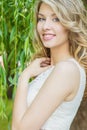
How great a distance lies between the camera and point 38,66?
2.03 meters

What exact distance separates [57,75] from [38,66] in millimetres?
298

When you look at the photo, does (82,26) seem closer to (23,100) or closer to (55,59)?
(55,59)

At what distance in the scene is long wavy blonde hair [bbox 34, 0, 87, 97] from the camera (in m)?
1.79

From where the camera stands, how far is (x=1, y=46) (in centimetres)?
259

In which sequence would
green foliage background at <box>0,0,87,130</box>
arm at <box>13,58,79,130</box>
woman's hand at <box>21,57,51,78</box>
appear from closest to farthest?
arm at <box>13,58,79,130</box> → woman's hand at <box>21,57,51,78</box> → green foliage background at <box>0,0,87,130</box>

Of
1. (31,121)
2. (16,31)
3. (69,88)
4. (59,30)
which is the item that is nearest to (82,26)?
(59,30)

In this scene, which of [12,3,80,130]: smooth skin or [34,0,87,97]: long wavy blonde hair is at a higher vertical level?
[34,0,87,97]: long wavy blonde hair

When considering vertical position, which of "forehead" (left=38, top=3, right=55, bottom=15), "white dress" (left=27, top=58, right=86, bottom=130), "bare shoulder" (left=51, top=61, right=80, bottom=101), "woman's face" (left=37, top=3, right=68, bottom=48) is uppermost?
"forehead" (left=38, top=3, right=55, bottom=15)

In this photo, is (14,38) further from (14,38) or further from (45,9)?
(45,9)

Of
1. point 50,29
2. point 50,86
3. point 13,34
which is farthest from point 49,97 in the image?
point 13,34

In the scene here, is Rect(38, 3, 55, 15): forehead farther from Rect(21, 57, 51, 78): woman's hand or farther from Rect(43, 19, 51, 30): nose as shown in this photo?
Rect(21, 57, 51, 78): woman's hand

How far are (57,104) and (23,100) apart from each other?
0.49 ft

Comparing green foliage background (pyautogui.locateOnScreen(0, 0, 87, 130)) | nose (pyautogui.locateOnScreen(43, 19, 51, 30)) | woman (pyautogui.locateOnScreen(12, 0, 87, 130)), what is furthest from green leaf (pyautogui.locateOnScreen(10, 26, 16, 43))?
nose (pyautogui.locateOnScreen(43, 19, 51, 30))

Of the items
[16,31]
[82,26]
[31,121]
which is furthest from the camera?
[16,31]
